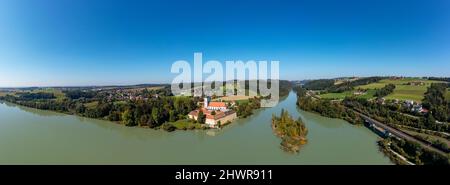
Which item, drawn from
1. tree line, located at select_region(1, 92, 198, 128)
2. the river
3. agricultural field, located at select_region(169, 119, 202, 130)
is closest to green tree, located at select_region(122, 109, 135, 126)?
A: tree line, located at select_region(1, 92, 198, 128)

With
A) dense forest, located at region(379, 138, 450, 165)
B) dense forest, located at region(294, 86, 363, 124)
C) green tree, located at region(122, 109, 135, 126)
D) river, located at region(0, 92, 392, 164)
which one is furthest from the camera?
dense forest, located at region(294, 86, 363, 124)

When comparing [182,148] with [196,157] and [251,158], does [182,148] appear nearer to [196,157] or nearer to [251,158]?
[196,157]

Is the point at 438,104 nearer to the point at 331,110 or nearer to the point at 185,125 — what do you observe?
the point at 331,110

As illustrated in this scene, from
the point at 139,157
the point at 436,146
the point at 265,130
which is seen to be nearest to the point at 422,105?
the point at 436,146

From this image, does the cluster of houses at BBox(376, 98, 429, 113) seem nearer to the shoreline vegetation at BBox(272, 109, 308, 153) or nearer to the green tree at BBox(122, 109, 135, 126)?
the shoreline vegetation at BBox(272, 109, 308, 153)

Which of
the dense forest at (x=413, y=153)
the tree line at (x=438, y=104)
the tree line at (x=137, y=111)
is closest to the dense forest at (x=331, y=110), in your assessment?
the tree line at (x=438, y=104)

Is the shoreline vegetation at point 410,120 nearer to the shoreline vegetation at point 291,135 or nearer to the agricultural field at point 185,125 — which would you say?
the shoreline vegetation at point 291,135

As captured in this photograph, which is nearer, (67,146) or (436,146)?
(436,146)

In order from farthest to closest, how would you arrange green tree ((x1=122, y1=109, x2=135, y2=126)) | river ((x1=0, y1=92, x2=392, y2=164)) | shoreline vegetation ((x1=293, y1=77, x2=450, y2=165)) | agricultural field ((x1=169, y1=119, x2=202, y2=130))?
1. green tree ((x1=122, y1=109, x2=135, y2=126))
2. agricultural field ((x1=169, y1=119, x2=202, y2=130))
3. river ((x1=0, y1=92, x2=392, y2=164))
4. shoreline vegetation ((x1=293, y1=77, x2=450, y2=165))
